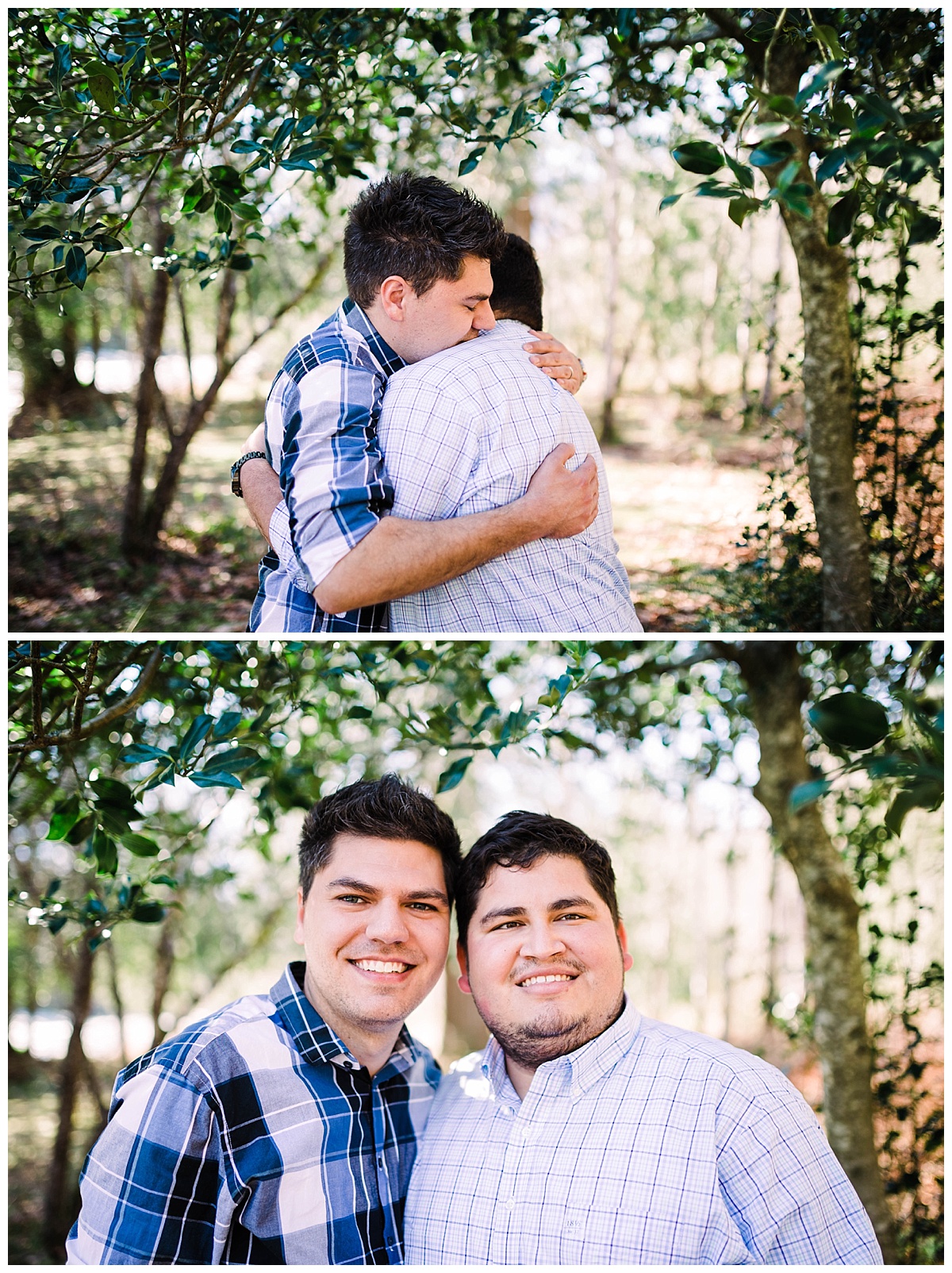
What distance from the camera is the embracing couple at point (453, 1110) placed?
1.61 meters

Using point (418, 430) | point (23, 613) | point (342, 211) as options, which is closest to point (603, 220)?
point (23, 613)

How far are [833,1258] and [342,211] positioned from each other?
2.58 m

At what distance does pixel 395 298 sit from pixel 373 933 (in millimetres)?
1215

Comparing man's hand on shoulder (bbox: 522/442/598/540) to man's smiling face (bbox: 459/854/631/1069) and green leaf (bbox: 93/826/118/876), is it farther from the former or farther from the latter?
green leaf (bbox: 93/826/118/876)

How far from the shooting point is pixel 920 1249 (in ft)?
9.77

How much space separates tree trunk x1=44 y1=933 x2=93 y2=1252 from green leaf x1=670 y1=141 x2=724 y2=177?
4.11 m

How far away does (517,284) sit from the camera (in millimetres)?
2088

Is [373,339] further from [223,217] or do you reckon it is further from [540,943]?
[540,943]

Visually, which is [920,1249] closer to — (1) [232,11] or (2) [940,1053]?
(2) [940,1053]

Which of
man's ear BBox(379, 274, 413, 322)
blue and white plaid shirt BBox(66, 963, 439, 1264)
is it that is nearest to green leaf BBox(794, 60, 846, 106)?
A: man's ear BBox(379, 274, 413, 322)

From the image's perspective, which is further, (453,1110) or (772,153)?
(453,1110)

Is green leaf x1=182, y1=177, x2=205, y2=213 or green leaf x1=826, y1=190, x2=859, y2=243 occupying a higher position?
green leaf x1=182, y1=177, x2=205, y2=213

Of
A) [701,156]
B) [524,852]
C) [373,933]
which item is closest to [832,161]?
[701,156]

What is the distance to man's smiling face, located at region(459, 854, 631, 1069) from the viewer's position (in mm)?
1799
